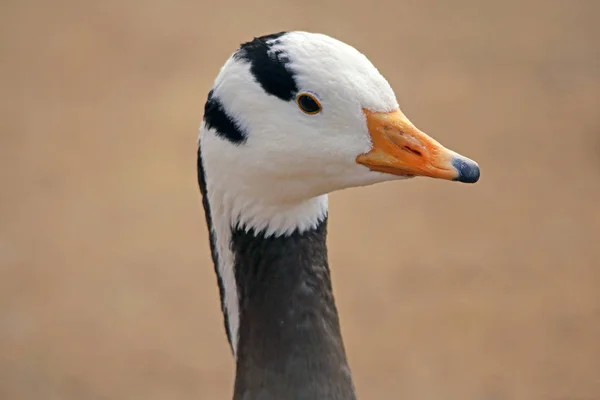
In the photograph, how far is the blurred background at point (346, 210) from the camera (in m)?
4.34

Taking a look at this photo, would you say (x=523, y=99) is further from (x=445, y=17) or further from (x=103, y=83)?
(x=103, y=83)

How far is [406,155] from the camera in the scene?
1.97 metres

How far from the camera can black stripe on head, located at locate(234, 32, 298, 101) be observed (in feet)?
6.37

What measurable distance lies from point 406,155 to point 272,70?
0.36 m

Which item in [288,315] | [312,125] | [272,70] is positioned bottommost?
[288,315]

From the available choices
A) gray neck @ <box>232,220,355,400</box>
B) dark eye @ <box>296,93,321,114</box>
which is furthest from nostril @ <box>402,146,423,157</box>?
gray neck @ <box>232,220,355,400</box>

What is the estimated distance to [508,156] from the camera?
18.1 ft

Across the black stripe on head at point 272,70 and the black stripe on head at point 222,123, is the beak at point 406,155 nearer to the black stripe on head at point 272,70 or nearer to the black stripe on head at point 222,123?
the black stripe on head at point 272,70

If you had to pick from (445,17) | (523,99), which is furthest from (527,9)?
(523,99)

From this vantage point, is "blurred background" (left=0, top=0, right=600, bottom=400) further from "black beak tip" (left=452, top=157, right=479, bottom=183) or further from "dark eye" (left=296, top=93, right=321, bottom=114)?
"dark eye" (left=296, top=93, right=321, bottom=114)

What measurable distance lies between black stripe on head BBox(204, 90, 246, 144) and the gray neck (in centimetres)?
25

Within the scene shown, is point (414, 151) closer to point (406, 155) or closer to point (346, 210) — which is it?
point (406, 155)

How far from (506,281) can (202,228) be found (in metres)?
1.75

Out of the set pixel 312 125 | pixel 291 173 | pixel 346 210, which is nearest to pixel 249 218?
pixel 291 173
